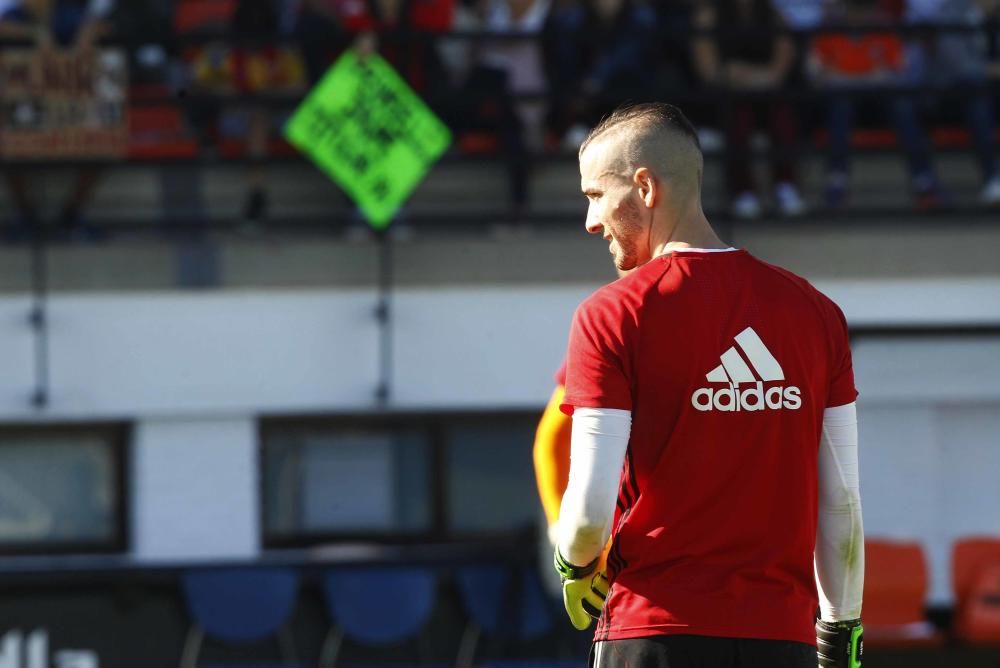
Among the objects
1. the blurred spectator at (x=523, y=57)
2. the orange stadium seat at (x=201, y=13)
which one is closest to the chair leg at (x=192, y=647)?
the blurred spectator at (x=523, y=57)

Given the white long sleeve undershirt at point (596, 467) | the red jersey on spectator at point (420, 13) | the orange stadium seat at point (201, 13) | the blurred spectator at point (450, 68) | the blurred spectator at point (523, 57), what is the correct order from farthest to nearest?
1. the orange stadium seat at point (201, 13)
2. the blurred spectator at point (523, 57)
3. the red jersey on spectator at point (420, 13)
4. the blurred spectator at point (450, 68)
5. the white long sleeve undershirt at point (596, 467)

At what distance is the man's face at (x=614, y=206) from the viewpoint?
2754 millimetres

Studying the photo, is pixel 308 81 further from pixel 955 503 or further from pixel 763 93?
pixel 955 503

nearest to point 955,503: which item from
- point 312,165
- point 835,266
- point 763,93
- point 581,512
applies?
point 835,266

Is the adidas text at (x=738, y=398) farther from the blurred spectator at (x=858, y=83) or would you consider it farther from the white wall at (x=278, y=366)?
the blurred spectator at (x=858, y=83)

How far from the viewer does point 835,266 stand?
29.2 feet

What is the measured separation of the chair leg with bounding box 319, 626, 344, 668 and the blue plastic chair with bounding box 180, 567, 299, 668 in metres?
0.17

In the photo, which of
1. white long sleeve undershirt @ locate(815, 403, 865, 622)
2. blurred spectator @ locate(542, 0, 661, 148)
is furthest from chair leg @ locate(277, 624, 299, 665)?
white long sleeve undershirt @ locate(815, 403, 865, 622)

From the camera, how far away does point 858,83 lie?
912 centimetres

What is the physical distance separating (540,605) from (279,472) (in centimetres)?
201

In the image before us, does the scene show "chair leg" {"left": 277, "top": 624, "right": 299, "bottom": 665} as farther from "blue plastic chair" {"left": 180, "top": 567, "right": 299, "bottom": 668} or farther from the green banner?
the green banner

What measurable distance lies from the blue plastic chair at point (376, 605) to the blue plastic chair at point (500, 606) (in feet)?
0.69

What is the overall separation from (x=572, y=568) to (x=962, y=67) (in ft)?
24.0

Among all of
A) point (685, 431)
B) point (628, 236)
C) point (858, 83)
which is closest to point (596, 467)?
point (685, 431)
